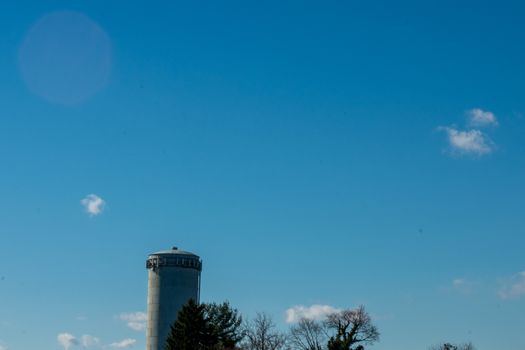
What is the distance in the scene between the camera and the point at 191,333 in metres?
63.7

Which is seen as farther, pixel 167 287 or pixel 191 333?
pixel 167 287

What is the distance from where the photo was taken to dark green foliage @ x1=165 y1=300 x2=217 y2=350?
63.5 metres

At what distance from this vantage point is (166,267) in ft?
293

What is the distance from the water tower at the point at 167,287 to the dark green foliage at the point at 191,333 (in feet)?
76.7

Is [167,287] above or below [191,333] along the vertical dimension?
above

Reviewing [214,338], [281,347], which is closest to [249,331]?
[281,347]

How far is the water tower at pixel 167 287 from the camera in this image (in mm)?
87500

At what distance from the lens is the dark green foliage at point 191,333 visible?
208ft

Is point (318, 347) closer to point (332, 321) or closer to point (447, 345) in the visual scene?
point (332, 321)

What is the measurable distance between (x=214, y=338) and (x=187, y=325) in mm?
2667

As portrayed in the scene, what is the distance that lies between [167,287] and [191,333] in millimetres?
25337

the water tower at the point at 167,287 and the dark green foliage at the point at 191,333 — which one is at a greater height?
the water tower at the point at 167,287

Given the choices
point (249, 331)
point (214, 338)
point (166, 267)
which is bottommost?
point (214, 338)

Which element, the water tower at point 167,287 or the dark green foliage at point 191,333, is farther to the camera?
the water tower at point 167,287
